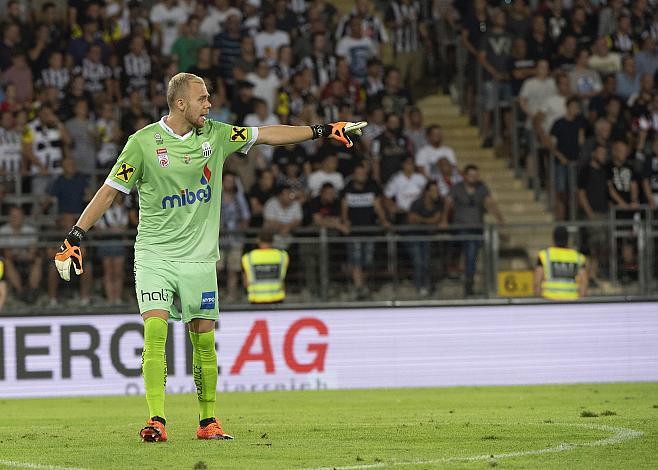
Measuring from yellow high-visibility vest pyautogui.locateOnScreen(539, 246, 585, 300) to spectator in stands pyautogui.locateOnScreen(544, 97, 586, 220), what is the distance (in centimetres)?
373

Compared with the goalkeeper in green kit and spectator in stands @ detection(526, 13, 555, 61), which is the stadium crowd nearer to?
spectator in stands @ detection(526, 13, 555, 61)

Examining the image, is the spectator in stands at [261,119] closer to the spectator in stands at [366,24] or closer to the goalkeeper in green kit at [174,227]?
the spectator in stands at [366,24]

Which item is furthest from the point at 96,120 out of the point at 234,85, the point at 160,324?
the point at 160,324

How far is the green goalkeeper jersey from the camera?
873 cm

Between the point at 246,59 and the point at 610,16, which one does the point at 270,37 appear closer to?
the point at 246,59

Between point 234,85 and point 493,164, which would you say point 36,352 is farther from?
point 493,164

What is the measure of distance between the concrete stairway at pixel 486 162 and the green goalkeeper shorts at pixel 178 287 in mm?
11297

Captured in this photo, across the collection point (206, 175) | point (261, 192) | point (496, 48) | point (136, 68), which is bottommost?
point (206, 175)

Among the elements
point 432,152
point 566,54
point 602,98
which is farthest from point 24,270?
point 566,54

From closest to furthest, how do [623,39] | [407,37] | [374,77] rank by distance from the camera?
[374,77] < [623,39] < [407,37]

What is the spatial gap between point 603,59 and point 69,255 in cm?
1529

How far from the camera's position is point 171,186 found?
28.8 ft

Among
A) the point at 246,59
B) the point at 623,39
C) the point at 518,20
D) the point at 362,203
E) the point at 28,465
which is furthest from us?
the point at 518,20

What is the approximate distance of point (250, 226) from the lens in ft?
58.4
